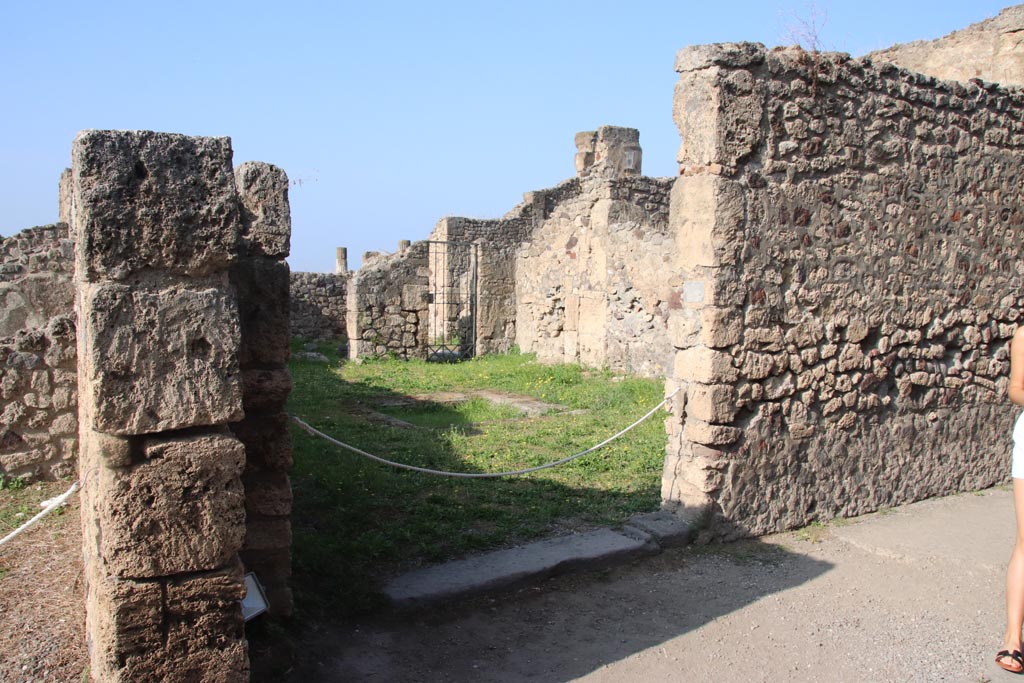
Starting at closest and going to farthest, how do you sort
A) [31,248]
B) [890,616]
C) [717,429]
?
[890,616]
[717,429]
[31,248]

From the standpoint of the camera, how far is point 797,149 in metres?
5.15

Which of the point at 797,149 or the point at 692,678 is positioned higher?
the point at 797,149

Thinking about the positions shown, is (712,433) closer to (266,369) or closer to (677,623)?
(677,623)

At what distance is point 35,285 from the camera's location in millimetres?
5656

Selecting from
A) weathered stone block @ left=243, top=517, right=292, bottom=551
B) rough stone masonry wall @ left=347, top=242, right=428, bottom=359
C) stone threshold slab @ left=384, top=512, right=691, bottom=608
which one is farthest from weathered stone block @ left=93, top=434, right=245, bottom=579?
rough stone masonry wall @ left=347, top=242, right=428, bottom=359

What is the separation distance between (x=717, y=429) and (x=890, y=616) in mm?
1330

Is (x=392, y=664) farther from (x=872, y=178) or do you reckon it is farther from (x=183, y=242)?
(x=872, y=178)

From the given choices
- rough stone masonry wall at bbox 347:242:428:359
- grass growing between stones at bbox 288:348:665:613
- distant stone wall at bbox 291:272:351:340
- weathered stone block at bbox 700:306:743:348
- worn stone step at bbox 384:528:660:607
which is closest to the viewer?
worn stone step at bbox 384:528:660:607

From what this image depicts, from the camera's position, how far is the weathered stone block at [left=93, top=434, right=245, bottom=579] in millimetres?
2600

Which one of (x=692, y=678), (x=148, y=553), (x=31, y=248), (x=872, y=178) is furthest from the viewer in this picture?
(x=31, y=248)

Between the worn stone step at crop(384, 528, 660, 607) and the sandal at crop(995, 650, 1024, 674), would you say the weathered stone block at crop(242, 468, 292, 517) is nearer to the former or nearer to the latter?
the worn stone step at crop(384, 528, 660, 607)

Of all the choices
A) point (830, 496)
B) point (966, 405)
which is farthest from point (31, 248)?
point (966, 405)

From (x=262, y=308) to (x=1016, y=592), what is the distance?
138 inches

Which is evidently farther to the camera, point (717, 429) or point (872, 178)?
point (872, 178)
